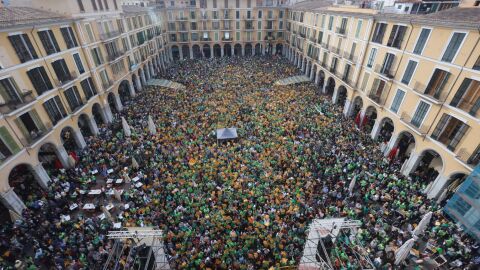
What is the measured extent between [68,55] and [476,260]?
40589 millimetres

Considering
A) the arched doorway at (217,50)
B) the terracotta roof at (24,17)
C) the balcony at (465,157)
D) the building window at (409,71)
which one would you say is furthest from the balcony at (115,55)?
the balcony at (465,157)

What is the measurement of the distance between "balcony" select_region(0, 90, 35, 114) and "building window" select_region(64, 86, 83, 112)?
175 inches

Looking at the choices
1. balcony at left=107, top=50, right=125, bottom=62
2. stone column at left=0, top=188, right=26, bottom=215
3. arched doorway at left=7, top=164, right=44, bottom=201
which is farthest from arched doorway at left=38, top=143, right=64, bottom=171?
balcony at left=107, top=50, right=125, bottom=62

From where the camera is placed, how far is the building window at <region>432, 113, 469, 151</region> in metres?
20.0

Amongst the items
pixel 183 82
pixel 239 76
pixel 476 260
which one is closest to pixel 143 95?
pixel 183 82

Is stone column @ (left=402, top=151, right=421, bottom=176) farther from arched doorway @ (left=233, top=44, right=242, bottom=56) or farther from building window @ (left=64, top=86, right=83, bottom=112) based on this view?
arched doorway @ (left=233, top=44, right=242, bottom=56)

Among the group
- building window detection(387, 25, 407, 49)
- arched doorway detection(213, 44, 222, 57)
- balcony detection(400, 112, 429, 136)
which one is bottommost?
arched doorway detection(213, 44, 222, 57)

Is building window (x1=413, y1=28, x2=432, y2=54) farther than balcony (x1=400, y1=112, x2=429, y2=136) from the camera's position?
No

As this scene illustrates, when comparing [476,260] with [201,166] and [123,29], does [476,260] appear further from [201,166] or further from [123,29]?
[123,29]

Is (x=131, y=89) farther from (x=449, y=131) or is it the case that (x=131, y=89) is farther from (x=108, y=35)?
(x=449, y=131)

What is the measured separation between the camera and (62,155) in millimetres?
24953

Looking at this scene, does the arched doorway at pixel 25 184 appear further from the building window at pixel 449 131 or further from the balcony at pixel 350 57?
the balcony at pixel 350 57

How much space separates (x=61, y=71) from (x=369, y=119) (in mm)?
37749

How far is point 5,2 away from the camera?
28516 millimetres
